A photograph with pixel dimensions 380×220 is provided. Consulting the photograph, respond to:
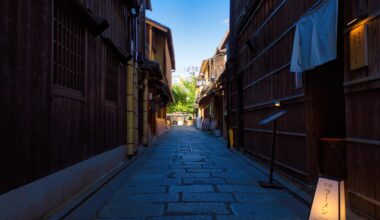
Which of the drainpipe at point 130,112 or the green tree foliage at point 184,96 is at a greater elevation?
the green tree foliage at point 184,96

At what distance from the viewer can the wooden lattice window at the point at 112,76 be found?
36.7 feet

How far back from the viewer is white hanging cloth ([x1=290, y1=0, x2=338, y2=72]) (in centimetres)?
600

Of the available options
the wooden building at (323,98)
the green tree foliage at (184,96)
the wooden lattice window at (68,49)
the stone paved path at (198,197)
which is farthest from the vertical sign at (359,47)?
the green tree foliage at (184,96)

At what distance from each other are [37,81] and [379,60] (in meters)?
5.02

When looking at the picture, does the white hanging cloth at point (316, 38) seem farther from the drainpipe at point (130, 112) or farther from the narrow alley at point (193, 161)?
the drainpipe at point (130, 112)

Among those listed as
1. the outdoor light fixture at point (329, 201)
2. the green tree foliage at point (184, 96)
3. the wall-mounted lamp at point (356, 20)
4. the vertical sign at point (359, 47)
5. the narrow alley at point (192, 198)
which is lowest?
the narrow alley at point (192, 198)

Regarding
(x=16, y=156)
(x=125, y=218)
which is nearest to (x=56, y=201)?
(x=125, y=218)

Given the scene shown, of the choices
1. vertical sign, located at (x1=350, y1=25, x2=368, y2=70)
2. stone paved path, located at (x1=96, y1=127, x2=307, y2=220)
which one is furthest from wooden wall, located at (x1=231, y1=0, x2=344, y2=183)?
vertical sign, located at (x1=350, y1=25, x2=368, y2=70)

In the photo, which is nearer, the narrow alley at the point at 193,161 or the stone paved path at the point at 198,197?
the narrow alley at the point at 193,161

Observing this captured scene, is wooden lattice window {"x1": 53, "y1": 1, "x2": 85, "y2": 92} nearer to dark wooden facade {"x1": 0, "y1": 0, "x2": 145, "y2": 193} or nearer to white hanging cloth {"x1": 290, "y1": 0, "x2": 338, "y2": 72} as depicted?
dark wooden facade {"x1": 0, "y1": 0, "x2": 145, "y2": 193}

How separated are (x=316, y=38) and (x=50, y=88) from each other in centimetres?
483

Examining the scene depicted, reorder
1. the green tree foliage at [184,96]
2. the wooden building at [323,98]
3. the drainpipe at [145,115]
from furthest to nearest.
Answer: the green tree foliage at [184,96]
the drainpipe at [145,115]
the wooden building at [323,98]

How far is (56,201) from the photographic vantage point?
20.4 ft

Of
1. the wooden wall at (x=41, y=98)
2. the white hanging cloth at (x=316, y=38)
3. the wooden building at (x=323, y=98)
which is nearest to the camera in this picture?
the wooden wall at (x=41, y=98)
